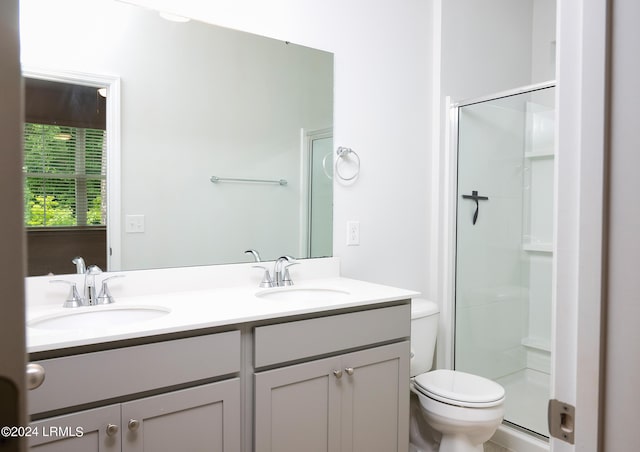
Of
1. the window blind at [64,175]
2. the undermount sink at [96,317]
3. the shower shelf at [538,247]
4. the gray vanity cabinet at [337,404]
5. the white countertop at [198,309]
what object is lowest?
the gray vanity cabinet at [337,404]

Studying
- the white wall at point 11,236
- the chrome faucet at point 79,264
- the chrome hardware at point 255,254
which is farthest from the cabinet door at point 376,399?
the white wall at point 11,236

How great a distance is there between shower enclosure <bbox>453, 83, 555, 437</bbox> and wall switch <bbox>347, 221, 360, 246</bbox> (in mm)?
690

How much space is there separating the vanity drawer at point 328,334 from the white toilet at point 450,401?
1.26ft

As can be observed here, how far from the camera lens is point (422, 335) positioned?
2.30 metres

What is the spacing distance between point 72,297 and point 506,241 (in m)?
2.39

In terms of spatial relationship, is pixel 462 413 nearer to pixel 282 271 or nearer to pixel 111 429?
pixel 282 271

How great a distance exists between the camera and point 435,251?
2.70 metres

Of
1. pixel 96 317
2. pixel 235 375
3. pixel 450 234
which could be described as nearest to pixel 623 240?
pixel 235 375

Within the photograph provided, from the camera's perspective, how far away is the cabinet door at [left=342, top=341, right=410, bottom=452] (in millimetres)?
1666

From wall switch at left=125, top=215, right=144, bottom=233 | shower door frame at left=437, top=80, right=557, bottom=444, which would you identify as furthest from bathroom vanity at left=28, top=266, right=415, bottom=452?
shower door frame at left=437, top=80, right=557, bottom=444

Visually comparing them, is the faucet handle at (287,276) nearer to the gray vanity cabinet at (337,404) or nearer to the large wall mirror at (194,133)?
the large wall mirror at (194,133)

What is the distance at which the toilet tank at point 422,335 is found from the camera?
2.26 metres

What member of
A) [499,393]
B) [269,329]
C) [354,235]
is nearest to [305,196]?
[354,235]

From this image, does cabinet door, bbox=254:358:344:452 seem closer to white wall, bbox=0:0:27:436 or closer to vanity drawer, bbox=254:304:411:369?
vanity drawer, bbox=254:304:411:369
